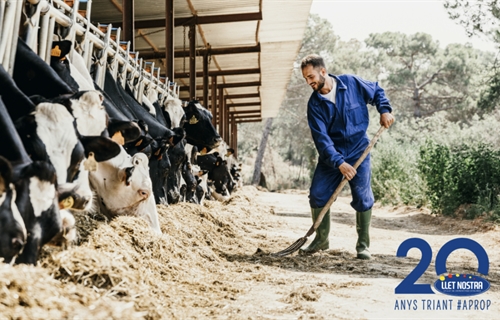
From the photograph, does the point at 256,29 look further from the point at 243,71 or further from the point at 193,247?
the point at 193,247

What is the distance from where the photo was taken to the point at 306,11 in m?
12.7

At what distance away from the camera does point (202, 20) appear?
1281 centimetres

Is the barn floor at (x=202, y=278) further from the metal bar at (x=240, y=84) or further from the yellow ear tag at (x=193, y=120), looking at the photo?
the metal bar at (x=240, y=84)

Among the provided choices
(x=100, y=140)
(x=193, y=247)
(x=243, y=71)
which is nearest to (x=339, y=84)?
(x=193, y=247)

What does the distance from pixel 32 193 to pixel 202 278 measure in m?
2.06

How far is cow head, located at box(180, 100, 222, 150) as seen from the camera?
28.6ft

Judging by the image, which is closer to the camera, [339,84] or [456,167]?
[339,84]

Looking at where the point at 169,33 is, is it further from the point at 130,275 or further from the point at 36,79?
the point at 130,275

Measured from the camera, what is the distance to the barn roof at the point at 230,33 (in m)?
12.1

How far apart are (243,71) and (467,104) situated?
24.2m

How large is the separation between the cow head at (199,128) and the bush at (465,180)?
20.1ft

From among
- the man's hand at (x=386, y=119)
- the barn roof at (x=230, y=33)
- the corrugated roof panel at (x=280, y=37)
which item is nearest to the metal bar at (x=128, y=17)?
the barn roof at (x=230, y=33)

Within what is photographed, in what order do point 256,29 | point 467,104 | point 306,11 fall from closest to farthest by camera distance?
point 306,11
point 256,29
point 467,104

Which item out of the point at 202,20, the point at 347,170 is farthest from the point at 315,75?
the point at 202,20
